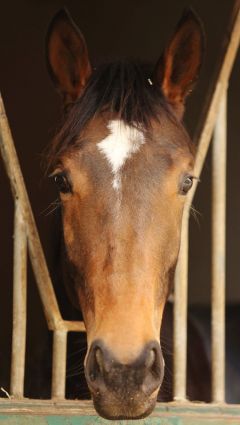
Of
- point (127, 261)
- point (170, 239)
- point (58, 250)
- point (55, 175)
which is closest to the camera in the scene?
point (127, 261)

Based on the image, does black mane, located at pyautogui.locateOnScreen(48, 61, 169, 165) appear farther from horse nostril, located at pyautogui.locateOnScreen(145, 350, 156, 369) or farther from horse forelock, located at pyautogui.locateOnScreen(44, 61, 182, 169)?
horse nostril, located at pyautogui.locateOnScreen(145, 350, 156, 369)

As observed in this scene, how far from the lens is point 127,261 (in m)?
2.12

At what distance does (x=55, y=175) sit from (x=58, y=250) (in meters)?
0.73

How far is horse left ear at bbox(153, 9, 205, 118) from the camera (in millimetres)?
2654

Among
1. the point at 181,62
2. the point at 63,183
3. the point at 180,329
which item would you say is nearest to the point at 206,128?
the point at 181,62

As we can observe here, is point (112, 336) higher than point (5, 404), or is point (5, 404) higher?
point (112, 336)

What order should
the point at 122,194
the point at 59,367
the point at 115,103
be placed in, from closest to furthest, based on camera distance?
the point at 122,194, the point at 115,103, the point at 59,367

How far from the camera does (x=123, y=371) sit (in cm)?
191

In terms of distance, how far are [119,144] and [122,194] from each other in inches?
7.8

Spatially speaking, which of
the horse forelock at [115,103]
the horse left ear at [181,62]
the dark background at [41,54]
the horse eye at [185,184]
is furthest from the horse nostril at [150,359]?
the dark background at [41,54]

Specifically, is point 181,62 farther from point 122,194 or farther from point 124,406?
point 124,406

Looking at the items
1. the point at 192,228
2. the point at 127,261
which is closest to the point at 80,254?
the point at 127,261

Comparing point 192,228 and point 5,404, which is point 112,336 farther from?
point 192,228

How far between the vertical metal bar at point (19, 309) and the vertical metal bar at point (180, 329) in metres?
0.55
